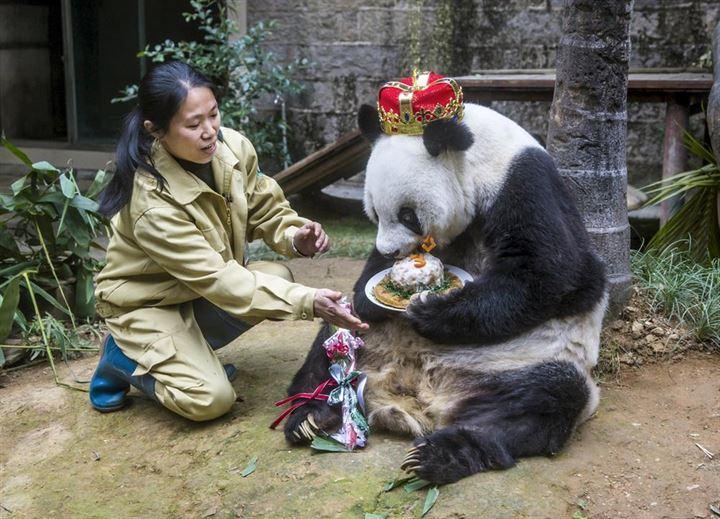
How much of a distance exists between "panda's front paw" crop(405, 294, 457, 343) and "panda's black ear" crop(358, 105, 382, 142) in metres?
0.64

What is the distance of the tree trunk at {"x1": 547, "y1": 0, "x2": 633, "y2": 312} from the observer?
3.73 m

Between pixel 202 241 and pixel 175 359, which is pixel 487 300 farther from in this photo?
pixel 175 359

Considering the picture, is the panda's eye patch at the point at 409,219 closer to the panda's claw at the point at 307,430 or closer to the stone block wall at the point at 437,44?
the panda's claw at the point at 307,430

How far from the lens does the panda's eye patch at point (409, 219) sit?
9.77ft

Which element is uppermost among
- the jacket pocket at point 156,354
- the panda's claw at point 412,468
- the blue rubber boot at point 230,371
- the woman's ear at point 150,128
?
the woman's ear at point 150,128

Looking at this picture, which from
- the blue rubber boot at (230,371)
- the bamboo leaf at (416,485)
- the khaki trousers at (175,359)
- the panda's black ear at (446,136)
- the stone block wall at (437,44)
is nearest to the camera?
the bamboo leaf at (416,485)

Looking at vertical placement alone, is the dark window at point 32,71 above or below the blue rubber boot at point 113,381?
above

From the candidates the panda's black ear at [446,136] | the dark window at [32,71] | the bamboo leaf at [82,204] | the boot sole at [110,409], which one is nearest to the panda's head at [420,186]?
the panda's black ear at [446,136]

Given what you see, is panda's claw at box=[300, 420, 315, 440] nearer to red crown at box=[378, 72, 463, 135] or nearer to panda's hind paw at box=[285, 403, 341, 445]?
panda's hind paw at box=[285, 403, 341, 445]

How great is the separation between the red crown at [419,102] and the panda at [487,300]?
47mm

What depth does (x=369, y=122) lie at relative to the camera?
3113 mm

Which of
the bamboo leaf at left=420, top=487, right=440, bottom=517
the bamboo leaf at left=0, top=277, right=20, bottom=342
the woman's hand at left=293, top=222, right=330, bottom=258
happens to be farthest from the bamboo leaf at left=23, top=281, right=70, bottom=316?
the bamboo leaf at left=420, top=487, right=440, bottom=517

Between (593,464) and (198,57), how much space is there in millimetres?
5520

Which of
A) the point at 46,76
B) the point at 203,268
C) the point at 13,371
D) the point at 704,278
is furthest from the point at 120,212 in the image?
the point at 46,76
